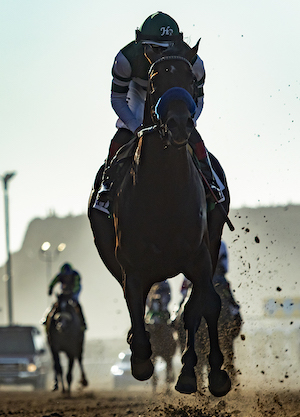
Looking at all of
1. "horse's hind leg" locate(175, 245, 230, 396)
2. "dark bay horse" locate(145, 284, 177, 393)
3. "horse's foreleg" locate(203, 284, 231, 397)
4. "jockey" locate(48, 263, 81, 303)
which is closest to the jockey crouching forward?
"horse's hind leg" locate(175, 245, 230, 396)

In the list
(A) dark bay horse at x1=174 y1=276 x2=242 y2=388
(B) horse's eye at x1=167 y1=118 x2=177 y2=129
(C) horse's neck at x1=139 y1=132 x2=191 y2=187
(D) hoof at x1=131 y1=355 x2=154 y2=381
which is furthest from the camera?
(A) dark bay horse at x1=174 y1=276 x2=242 y2=388

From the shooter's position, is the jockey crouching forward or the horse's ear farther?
the jockey crouching forward

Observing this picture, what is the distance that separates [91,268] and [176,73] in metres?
103

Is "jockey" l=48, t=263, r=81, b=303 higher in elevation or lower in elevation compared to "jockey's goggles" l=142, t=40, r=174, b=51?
higher

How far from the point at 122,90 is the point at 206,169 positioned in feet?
3.64

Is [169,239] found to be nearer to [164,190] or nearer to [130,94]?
[164,190]

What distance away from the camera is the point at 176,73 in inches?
259

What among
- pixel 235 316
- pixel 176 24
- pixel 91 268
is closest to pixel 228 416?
pixel 235 316

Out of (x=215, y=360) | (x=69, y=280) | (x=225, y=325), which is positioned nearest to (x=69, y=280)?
(x=69, y=280)

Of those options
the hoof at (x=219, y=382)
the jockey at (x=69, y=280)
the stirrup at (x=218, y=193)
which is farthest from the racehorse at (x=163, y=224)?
the jockey at (x=69, y=280)

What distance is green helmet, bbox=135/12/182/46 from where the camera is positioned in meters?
7.37

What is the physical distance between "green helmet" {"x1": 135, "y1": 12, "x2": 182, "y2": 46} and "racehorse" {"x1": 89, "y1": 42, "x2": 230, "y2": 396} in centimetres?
50

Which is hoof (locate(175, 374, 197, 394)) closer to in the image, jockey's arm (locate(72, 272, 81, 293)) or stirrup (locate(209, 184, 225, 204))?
stirrup (locate(209, 184, 225, 204))

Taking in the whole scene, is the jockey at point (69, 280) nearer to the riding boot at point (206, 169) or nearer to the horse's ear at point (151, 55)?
the riding boot at point (206, 169)
